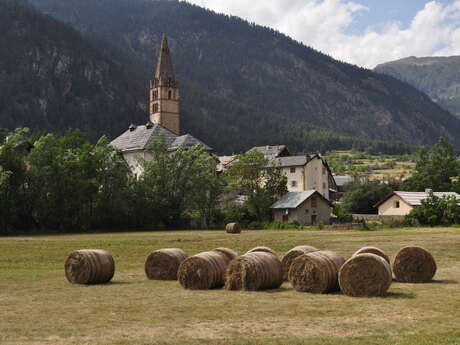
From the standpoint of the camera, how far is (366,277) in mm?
18797

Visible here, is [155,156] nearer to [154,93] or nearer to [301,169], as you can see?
[301,169]

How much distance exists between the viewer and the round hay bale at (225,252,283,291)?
66.6 feet

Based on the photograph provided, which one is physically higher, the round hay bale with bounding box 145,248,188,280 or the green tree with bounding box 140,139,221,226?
the green tree with bounding box 140,139,221,226

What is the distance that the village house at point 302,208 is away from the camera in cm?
8144

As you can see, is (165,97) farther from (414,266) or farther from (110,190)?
(414,266)

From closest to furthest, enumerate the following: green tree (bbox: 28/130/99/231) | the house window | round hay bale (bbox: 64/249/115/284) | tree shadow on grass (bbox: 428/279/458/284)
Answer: tree shadow on grass (bbox: 428/279/458/284)
round hay bale (bbox: 64/249/115/284)
green tree (bbox: 28/130/99/231)
the house window

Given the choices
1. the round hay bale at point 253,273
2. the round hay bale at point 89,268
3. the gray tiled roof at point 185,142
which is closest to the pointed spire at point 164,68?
the gray tiled roof at point 185,142

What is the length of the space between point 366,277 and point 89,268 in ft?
32.8

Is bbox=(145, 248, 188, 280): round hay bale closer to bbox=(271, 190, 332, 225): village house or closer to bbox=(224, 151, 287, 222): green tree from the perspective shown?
bbox=(224, 151, 287, 222): green tree

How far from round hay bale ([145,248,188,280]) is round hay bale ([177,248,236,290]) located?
2.36 meters

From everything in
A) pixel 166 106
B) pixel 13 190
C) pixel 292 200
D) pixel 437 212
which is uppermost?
pixel 166 106

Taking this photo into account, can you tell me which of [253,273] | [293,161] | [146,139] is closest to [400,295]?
[253,273]

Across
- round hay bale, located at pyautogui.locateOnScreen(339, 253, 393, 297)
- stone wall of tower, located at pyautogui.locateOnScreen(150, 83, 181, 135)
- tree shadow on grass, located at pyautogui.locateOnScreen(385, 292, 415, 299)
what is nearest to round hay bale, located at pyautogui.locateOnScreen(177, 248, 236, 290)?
round hay bale, located at pyautogui.locateOnScreen(339, 253, 393, 297)

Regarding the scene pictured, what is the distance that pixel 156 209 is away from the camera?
7544 centimetres
